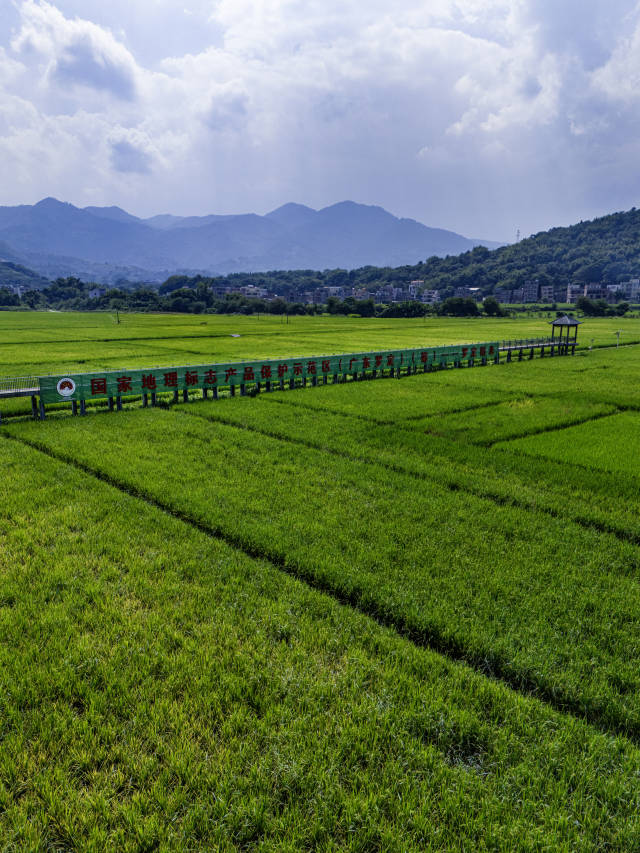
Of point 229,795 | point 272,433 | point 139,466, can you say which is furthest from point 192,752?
point 272,433

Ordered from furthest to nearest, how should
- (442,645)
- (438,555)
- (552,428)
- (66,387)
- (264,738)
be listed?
(66,387)
(552,428)
(438,555)
(442,645)
(264,738)

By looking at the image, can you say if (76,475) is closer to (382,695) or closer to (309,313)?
(382,695)

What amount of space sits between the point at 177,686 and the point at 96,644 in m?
1.33

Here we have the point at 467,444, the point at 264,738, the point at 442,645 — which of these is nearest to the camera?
the point at 264,738

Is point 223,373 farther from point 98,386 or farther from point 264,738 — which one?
point 264,738

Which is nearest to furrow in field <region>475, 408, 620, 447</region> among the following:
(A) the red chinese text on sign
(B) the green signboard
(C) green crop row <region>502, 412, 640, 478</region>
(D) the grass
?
(C) green crop row <region>502, 412, 640, 478</region>

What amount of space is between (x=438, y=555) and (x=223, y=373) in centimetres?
1793

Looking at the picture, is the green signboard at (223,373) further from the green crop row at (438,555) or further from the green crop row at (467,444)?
the green crop row at (438,555)

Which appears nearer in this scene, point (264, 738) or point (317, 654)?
point (264, 738)

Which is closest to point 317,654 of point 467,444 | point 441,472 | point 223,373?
point 441,472

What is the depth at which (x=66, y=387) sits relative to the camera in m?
19.5

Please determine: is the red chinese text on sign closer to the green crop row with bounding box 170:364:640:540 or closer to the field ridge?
the green crop row with bounding box 170:364:640:540

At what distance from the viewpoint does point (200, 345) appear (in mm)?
53219

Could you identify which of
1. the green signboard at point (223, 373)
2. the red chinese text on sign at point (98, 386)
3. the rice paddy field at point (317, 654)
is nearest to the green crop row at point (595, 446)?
the rice paddy field at point (317, 654)
